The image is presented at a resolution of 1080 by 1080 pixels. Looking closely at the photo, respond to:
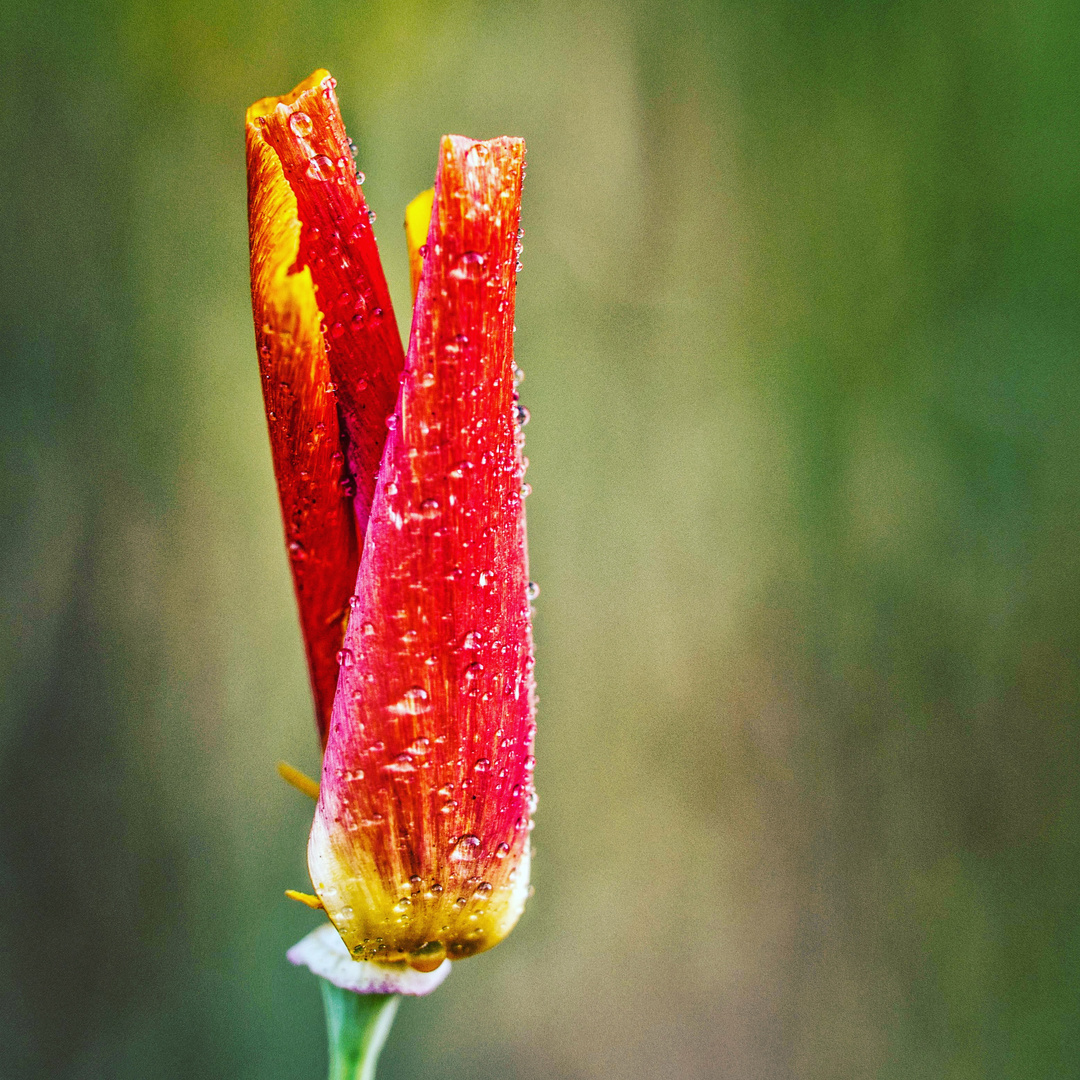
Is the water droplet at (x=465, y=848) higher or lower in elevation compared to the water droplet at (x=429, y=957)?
higher

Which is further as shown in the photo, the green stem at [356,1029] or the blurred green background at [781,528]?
the blurred green background at [781,528]

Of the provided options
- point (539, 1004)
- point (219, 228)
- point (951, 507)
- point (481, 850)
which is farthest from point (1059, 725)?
point (219, 228)

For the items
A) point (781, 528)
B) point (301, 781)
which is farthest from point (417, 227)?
point (781, 528)

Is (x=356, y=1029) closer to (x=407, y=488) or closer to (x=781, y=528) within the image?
(x=407, y=488)

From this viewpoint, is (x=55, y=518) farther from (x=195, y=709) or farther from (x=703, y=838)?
(x=703, y=838)

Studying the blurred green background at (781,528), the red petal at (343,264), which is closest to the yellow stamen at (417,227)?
the red petal at (343,264)

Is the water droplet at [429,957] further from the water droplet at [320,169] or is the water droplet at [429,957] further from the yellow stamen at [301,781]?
the water droplet at [320,169]

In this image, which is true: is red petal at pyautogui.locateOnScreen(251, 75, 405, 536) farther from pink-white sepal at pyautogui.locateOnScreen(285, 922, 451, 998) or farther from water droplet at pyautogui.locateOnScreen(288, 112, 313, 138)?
pink-white sepal at pyautogui.locateOnScreen(285, 922, 451, 998)
